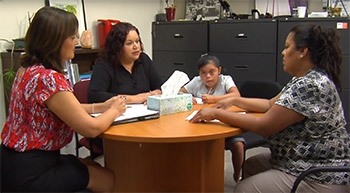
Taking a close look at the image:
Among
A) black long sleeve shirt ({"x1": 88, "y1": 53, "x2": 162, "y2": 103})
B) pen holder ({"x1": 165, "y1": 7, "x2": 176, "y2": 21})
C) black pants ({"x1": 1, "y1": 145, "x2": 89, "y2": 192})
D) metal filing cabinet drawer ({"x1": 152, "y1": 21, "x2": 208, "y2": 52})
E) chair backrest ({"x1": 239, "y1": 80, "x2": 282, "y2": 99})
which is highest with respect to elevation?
pen holder ({"x1": 165, "y1": 7, "x2": 176, "y2": 21})

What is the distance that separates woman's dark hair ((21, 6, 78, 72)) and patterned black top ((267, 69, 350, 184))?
3.16 ft

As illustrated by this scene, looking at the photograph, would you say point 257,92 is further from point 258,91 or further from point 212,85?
point 212,85

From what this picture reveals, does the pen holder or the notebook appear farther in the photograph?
the pen holder

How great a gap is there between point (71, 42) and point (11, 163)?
0.57m

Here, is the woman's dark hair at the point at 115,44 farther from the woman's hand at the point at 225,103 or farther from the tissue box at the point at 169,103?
the woman's hand at the point at 225,103

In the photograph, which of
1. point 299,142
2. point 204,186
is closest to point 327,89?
point 299,142

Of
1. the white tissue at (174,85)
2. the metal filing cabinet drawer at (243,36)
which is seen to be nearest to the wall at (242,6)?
the metal filing cabinet drawer at (243,36)

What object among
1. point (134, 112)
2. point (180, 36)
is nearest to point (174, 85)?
point (134, 112)

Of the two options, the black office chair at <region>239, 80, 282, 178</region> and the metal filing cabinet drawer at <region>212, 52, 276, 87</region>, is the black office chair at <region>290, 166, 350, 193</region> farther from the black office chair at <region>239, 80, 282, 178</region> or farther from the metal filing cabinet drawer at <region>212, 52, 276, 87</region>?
the metal filing cabinet drawer at <region>212, 52, 276, 87</region>

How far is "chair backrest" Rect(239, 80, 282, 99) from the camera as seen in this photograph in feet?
8.91

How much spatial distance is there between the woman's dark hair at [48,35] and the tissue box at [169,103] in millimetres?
538

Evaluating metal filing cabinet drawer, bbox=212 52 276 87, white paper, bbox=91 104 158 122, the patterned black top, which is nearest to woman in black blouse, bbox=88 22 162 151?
white paper, bbox=91 104 158 122

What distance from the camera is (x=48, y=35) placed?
160cm

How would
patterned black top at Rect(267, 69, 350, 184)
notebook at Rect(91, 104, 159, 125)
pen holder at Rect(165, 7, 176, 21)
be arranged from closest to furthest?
patterned black top at Rect(267, 69, 350, 184) < notebook at Rect(91, 104, 159, 125) < pen holder at Rect(165, 7, 176, 21)
